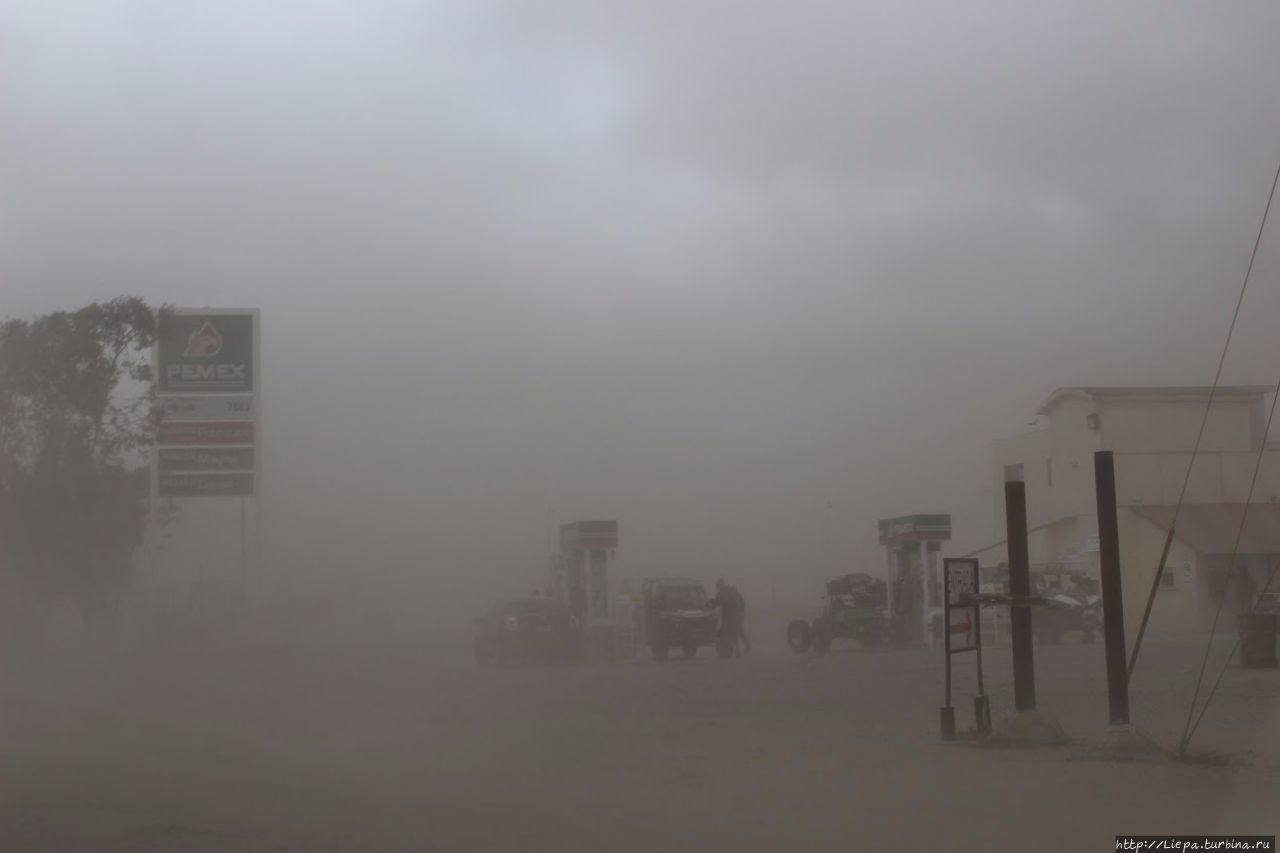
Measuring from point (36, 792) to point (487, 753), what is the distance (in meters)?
4.80

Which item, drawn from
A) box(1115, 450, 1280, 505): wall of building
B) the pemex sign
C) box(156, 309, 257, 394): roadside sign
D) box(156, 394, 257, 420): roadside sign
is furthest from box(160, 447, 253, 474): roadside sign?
box(1115, 450, 1280, 505): wall of building

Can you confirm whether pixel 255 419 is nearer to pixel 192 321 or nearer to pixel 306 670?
pixel 192 321

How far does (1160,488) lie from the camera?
49.0 m

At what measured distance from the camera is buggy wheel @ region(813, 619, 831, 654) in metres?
35.6

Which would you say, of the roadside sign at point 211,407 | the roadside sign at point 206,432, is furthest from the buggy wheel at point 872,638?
the roadside sign at point 211,407

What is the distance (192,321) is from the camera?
3062 centimetres

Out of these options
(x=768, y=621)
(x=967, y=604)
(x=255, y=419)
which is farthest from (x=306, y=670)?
(x=768, y=621)

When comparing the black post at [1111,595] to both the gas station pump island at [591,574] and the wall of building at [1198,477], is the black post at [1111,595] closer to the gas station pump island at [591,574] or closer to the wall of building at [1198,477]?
the gas station pump island at [591,574]

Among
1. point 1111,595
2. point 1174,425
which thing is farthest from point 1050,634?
point 1111,595

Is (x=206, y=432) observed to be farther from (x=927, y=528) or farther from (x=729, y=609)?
(x=927, y=528)

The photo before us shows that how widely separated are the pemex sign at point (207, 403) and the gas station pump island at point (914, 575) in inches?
657

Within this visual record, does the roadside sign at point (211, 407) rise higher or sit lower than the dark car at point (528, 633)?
higher

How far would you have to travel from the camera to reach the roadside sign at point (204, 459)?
3127cm

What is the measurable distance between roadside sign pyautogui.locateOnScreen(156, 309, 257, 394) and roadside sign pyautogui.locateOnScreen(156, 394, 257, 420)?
0.72ft
